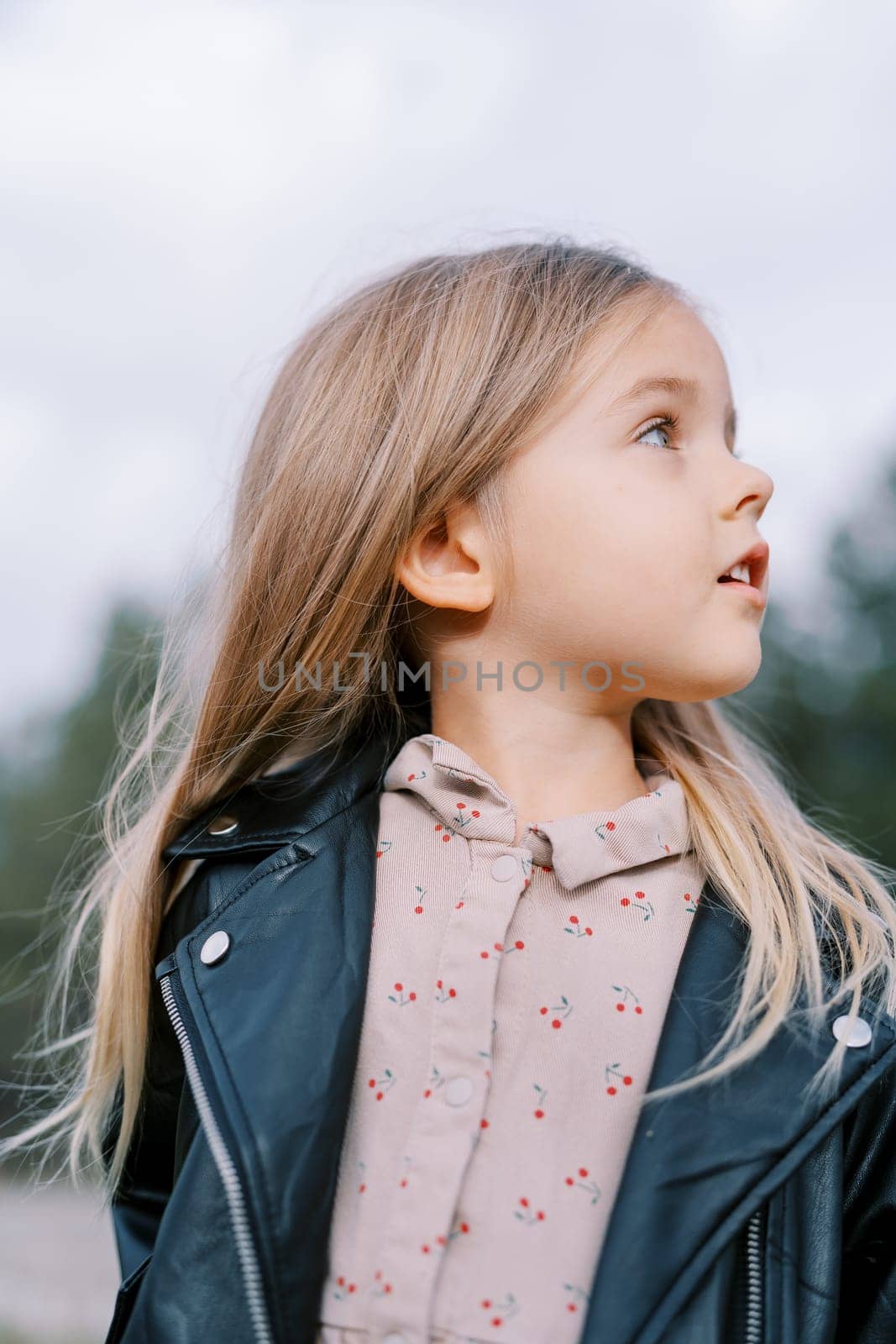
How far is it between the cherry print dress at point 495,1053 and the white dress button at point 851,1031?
0.21 meters

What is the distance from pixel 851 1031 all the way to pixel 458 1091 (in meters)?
0.48

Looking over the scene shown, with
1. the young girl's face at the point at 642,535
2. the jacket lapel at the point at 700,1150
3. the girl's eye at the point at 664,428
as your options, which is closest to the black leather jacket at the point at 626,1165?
the jacket lapel at the point at 700,1150

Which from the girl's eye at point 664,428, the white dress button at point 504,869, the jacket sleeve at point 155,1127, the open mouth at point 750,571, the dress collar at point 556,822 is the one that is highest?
the girl's eye at point 664,428

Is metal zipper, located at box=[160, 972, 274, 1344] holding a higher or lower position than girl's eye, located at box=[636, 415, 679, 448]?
lower

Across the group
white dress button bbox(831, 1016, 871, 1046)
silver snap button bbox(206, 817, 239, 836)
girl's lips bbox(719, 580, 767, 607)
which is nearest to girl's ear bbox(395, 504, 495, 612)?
girl's lips bbox(719, 580, 767, 607)

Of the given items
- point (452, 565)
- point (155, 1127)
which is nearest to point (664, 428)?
point (452, 565)

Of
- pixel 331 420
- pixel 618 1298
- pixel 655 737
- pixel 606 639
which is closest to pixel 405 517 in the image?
pixel 331 420

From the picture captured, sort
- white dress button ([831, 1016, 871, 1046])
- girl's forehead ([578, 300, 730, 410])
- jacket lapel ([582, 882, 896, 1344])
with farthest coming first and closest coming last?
girl's forehead ([578, 300, 730, 410])
white dress button ([831, 1016, 871, 1046])
jacket lapel ([582, 882, 896, 1344])

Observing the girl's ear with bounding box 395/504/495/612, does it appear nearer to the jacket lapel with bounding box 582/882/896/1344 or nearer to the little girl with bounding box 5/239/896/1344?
the little girl with bounding box 5/239/896/1344

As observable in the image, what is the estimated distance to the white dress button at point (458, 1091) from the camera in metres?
1.28

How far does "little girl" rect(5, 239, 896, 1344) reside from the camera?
1214 millimetres

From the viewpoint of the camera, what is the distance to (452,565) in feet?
5.38

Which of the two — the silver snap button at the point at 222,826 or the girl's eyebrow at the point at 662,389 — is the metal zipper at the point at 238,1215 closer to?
the silver snap button at the point at 222,826

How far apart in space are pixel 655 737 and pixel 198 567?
85 centimetres
